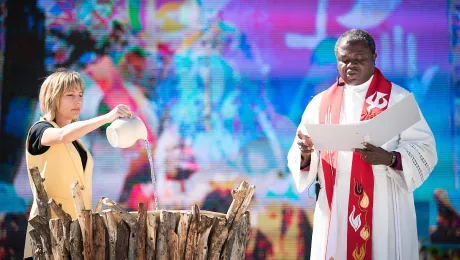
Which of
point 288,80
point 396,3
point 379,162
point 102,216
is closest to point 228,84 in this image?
point 288,80

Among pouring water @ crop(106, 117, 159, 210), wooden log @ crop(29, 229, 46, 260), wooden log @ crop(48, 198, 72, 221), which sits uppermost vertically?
pouring water @ crop(106, 117, 159, 210)

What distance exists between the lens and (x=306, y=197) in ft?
19.5

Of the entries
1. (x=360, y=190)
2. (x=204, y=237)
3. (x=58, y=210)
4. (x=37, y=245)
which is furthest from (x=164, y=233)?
(x=360, y=190)

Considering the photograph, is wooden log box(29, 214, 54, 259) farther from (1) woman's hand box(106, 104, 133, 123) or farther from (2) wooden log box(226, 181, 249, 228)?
(2) wooden log box(226, 181, 249, 228)

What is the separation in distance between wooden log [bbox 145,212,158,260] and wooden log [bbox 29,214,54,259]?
460 millimetres

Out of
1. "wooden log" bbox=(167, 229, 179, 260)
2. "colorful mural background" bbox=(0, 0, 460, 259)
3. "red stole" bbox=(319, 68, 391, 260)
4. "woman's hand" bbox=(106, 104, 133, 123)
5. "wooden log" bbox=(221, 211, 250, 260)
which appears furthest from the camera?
"colorful mural background" bbox=(0, 0, 460, 259)

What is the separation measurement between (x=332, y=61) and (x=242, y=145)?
94 cm

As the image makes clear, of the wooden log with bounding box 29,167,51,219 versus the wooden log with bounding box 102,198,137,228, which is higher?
the wooden log with bounding box 29,167,51,219

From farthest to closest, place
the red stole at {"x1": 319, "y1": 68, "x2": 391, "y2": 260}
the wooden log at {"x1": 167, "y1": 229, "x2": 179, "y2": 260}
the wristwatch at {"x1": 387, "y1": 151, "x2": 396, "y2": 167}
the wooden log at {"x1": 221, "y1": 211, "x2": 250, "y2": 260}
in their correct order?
the red stole at {"x1": 319, "y1": 68, "x2": 391, "y2": 260} → the wristwatch at {"x1": 387, "y1": 151, "x2": 396, "y2": 167} → the wooden log at {"x1": 221, "y1": 211, "x2": 250, "y2": 260} → the wooden log at {"x1": 167, "y1": 229, "x2": 179, "y2": 260}

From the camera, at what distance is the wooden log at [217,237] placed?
3.38 meters

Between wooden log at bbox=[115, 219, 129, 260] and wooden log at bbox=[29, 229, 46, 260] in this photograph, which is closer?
wooden log at bbox=[115, 219, 129, 260]

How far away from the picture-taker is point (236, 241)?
11.3ft

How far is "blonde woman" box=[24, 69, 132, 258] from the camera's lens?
3.80 metres

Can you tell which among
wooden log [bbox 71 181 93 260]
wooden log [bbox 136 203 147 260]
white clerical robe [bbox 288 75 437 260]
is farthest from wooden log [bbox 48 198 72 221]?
white clerical robe [bbox 288 75 437 260]
